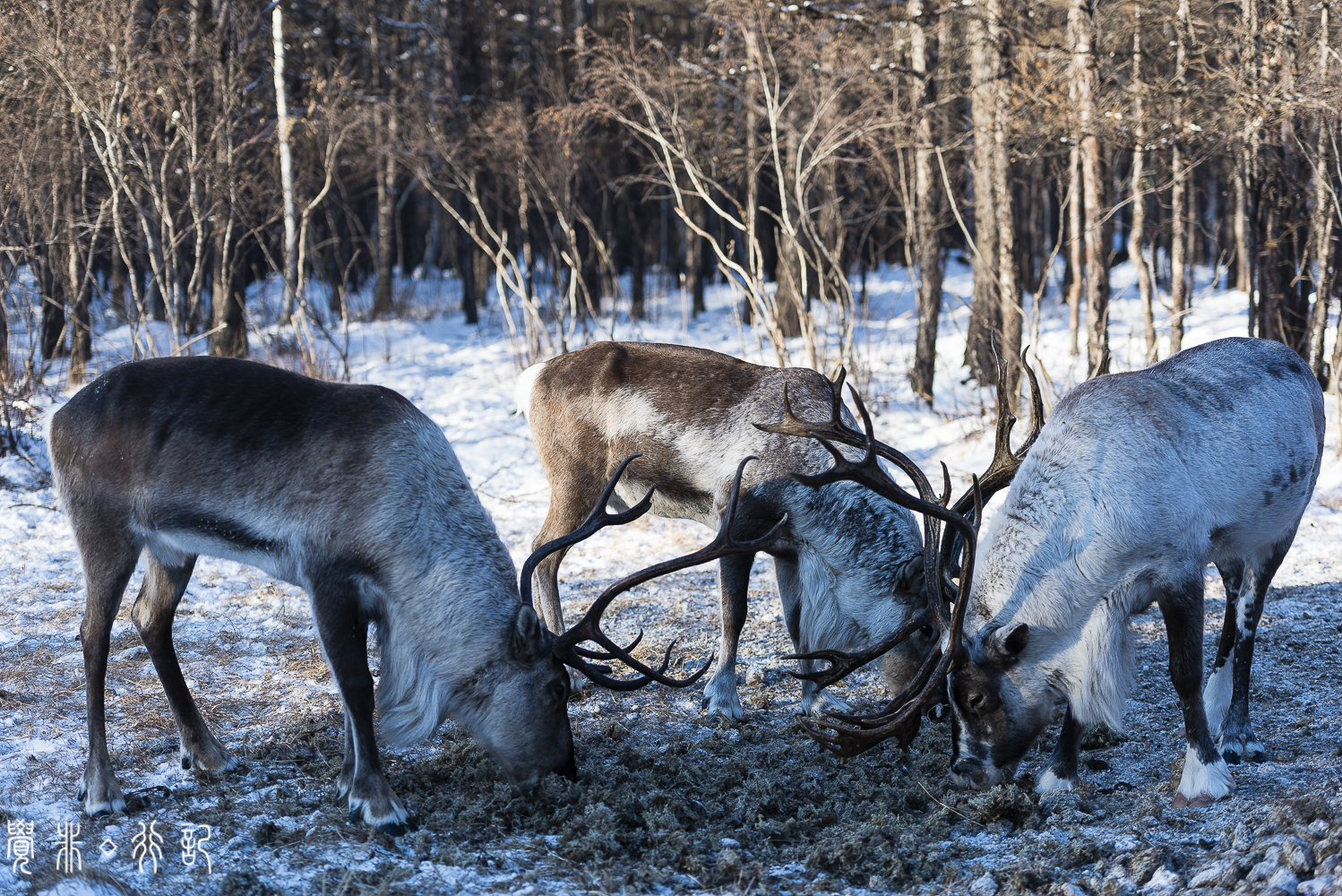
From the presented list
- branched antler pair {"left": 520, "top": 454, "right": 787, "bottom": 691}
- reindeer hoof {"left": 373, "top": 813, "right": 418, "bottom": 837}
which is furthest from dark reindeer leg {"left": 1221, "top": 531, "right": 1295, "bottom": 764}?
reindeer hoof {"left": 373, "top": 813, "right": 418, "bottom": 837}

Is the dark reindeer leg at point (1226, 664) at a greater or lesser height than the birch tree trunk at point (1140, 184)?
lesser

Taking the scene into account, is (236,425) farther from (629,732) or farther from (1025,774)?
(1025,774)

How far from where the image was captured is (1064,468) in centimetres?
334

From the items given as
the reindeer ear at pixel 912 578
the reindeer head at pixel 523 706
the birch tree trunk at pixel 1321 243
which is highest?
the birch tree trunk at pixel 1321 243

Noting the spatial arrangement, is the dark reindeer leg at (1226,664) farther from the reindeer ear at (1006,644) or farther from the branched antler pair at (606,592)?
the branched antler pair at (606,592)

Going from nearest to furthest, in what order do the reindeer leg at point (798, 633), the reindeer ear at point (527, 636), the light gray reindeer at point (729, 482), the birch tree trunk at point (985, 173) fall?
the reindeer ear at point (527, 636) → the light gray reindeer at point (729, 482) → the reindeer leg at point (798, 633) → the birch tree trunk at point (985, 173)

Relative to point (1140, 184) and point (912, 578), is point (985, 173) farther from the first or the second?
point (912, 578)

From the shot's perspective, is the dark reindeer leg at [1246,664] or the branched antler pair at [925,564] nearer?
the branched antler pair at [925,564]

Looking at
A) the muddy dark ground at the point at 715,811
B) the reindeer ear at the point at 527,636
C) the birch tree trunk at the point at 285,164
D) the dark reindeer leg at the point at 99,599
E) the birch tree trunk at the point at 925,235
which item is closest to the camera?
the muddy dark ground at the point at 715,811

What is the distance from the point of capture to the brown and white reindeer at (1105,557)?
3.19 metres

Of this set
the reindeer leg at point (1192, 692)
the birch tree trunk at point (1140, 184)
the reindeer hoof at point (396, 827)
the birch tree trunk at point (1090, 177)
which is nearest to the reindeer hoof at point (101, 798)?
the reindeer hoof at point (396, 827)

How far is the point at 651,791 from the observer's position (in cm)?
342

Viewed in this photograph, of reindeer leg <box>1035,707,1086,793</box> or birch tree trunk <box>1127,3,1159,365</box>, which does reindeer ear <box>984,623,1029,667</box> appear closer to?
reindeer leg <box>1035,707,1086,793</box>

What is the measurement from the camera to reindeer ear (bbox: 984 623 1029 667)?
316cm
